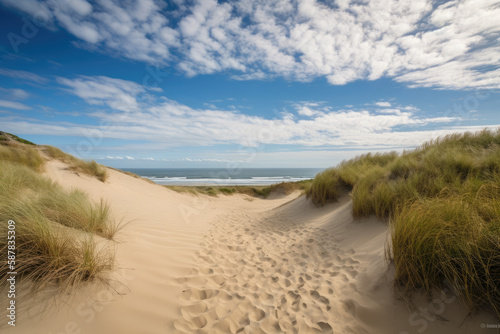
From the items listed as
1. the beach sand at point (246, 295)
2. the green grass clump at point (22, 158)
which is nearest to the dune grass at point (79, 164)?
the green grass clump at point (22, 158)

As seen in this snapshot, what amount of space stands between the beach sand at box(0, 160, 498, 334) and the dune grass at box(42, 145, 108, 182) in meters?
Answer: 7.44

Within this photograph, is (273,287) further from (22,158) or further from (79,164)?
(79,164)

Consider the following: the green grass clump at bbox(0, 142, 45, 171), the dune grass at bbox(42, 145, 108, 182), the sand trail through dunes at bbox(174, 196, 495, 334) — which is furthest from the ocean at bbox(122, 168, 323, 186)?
the sand trail through dunes at bbox(174, 196, 495, 334)

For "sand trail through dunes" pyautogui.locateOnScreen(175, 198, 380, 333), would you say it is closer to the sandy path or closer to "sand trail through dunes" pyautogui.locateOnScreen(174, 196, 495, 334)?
"sand trail through dunes" pyautogui.locateOnScreen(174, 196, 495, 334)

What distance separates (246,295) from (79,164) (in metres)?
11.8

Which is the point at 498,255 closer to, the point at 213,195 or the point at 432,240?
the point at 432,240

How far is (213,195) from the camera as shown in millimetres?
18469

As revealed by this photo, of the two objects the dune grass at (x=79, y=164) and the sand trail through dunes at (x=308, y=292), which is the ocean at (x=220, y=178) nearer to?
the dune grass at (x=79, y=164)

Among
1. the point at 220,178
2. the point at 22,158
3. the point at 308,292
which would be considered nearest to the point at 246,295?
the point at 308,292

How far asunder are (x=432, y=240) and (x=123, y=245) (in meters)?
4.32

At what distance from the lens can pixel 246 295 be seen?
2959 mm

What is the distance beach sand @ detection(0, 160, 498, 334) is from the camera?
208 cm

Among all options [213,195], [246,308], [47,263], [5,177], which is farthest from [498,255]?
[213,195]

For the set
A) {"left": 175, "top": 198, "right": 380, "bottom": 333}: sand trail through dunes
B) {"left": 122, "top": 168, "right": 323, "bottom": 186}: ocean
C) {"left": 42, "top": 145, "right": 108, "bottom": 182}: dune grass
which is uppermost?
{"left": 42, "top": 145, "right": 108, "bottom": 182}: dune grass
